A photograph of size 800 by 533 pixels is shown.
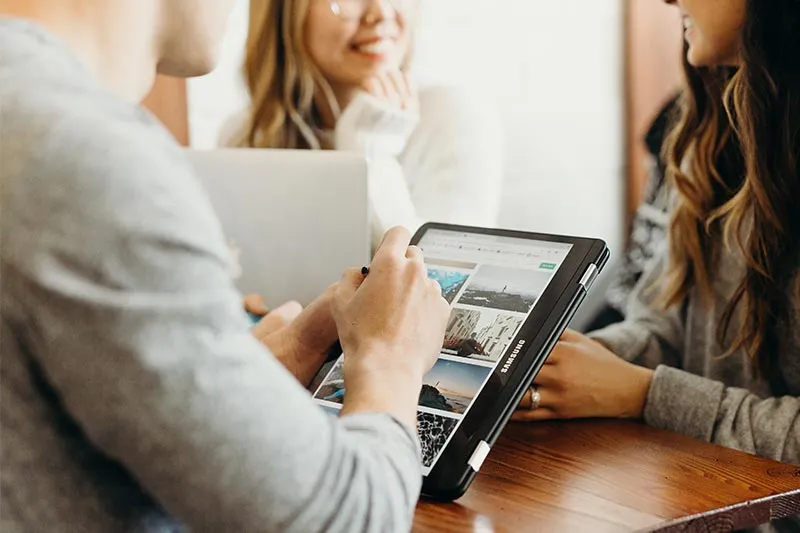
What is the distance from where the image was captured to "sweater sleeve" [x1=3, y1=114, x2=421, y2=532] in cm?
51

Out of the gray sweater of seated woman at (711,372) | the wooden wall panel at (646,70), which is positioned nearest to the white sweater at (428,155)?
the gray sweater of seated woman at (711,372)

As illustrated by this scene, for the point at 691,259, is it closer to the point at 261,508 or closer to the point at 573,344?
the point at 573,344

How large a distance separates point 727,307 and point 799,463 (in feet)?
0.79

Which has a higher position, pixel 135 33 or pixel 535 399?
pixel 135 33

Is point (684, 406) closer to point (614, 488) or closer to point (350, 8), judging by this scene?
point (614, 488)

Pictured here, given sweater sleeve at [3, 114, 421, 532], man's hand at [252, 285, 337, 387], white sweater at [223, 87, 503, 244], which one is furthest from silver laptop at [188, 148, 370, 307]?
sweater sleeve at [3, 114, 421, 532]

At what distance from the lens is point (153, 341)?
20.0 inches

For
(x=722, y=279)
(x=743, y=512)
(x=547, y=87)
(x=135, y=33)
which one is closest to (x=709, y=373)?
(x=722, y=279)

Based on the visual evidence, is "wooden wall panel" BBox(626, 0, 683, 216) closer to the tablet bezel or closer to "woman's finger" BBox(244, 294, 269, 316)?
"woman's finger" BBox(244, 294, 269, 316)

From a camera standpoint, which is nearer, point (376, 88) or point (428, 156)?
point (376, 88)

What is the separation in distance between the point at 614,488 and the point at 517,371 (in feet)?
0.39

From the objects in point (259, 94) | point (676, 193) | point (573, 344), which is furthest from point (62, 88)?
point (259, 94)

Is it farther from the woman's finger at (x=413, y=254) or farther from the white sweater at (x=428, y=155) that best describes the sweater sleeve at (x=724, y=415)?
the white sweater at (x=428, y=155)

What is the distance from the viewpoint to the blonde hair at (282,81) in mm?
1724
